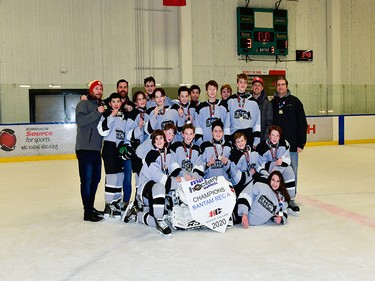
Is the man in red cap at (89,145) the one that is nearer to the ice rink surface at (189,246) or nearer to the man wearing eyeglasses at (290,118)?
the ice rink surface at (189,246)

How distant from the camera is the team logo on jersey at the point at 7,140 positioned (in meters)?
10.2

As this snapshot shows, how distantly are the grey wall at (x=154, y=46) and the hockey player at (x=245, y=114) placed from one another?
8464 mm

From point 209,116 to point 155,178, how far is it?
3.09 ft

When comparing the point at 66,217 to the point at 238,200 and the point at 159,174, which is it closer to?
the point at 159,174

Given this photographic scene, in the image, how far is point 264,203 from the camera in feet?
13.5

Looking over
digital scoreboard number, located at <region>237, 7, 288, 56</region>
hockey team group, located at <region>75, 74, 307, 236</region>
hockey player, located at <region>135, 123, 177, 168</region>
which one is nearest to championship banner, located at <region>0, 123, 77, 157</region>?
hockey team group, located at <region>75, 74, 307, 236</region>

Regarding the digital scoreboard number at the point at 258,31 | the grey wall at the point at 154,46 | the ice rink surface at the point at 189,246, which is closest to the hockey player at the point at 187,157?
the ice rink surface at the point at 189,246

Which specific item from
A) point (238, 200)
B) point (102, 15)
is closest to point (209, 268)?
point (238, 200)

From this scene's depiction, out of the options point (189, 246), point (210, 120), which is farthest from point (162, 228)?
point (210, 120)

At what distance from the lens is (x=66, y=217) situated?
4.61 meters

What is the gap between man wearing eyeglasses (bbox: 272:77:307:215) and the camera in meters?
4.95

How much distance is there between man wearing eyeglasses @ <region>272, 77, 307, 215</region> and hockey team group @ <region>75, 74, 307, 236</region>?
0.01 m

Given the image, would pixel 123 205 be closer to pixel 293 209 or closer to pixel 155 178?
pixel 155 178

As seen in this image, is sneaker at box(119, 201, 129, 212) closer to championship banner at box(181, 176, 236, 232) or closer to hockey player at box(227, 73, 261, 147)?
championship banner at box(181, 176, 236, 232)
